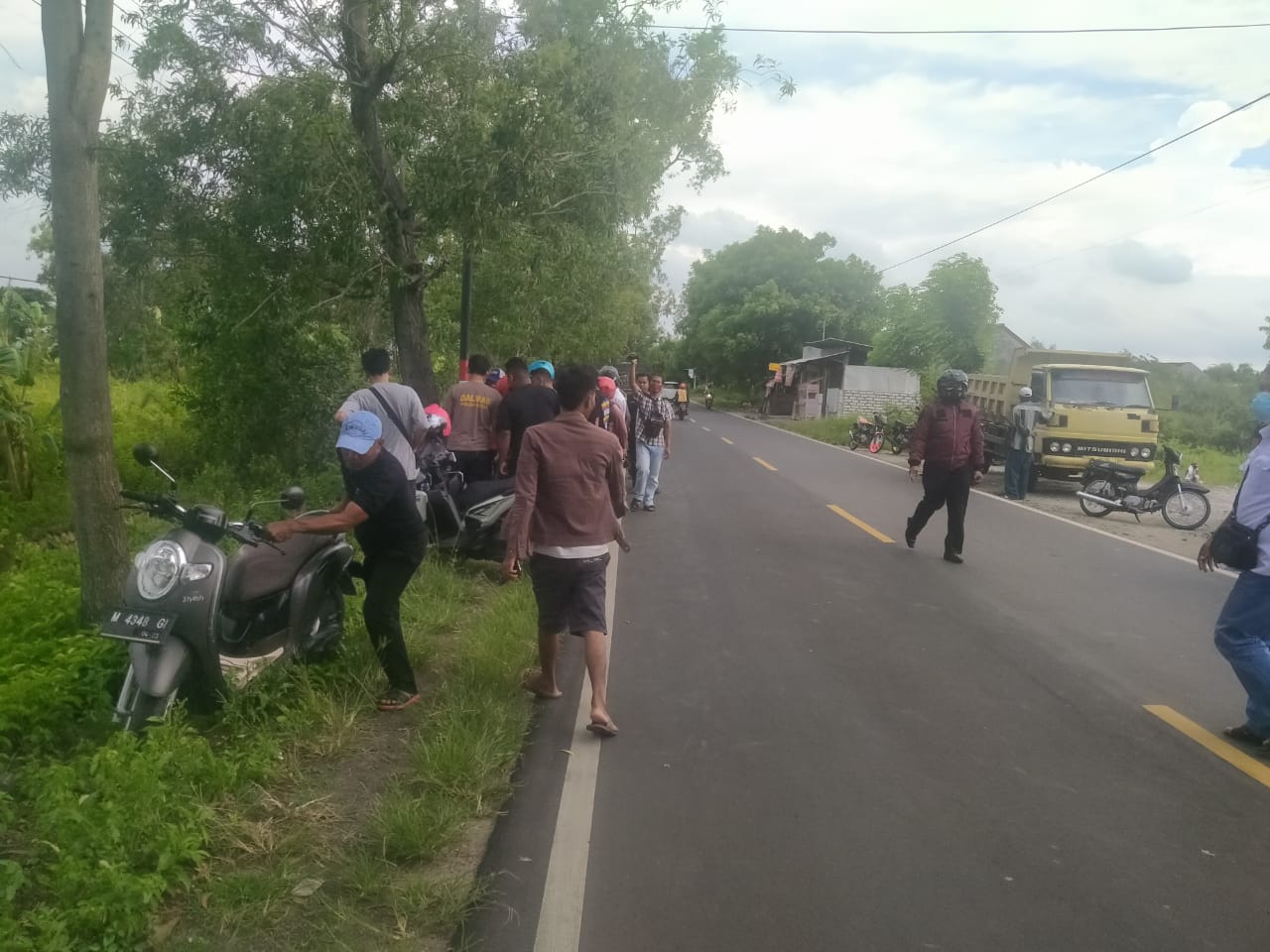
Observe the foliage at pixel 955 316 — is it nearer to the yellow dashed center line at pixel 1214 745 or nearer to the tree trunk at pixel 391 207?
the tree trunk at pixel 391 207

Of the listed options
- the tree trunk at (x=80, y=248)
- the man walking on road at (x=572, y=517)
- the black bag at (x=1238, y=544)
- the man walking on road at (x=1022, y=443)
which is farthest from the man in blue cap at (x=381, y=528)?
the man walking on road at (x=1022, y=443)

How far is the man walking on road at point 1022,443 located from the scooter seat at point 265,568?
14148 millimetres

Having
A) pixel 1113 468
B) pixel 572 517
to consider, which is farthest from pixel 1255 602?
pixel 1113 468

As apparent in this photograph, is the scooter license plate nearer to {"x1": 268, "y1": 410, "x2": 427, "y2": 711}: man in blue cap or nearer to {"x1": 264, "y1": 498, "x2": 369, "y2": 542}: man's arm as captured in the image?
{"x1": 264, "y1": 498, "x2": 369, "y2": 542}: man's arm

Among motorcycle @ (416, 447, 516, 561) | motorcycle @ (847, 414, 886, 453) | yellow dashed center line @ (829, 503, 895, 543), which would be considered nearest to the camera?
motorcycle @ (416, 447, 516, 561)

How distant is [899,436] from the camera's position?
26750 mm

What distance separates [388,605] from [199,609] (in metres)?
1.07

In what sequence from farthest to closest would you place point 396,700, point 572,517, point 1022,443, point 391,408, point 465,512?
point 1022,443
point 465,512
point 391,408
point 396,700
point 572,517

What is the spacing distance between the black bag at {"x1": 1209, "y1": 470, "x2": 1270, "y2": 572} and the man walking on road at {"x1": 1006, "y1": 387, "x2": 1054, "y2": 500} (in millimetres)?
12231

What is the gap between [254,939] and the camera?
3195 millimetres

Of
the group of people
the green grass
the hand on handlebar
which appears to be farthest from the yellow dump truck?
the hand on handlebar

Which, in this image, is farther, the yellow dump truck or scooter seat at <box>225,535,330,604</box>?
A: the yellow dump truck

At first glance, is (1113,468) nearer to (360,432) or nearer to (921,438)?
(921,438)

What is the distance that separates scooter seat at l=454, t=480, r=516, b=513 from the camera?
8.38m
